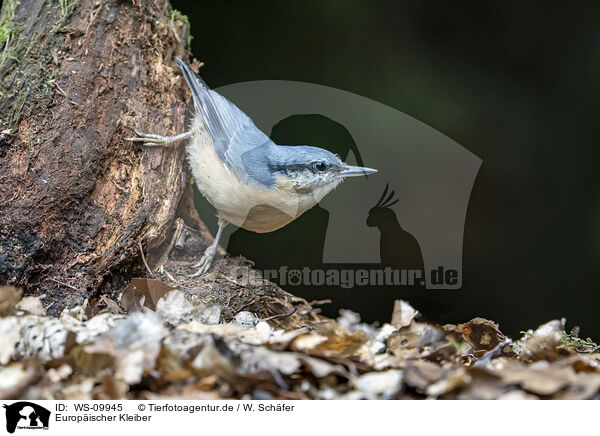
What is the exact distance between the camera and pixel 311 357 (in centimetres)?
129

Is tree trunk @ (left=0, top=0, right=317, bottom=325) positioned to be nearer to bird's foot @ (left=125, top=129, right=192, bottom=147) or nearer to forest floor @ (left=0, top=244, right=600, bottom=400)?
bird's foot @ (left=125, top=129, right=192, bottom=147)

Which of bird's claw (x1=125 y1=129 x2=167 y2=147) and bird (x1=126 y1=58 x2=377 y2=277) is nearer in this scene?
bird's claw (x1=125 y1=129 x2=167 y2=147)

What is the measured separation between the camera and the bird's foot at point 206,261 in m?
2.50

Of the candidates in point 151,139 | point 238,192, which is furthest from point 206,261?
point 151,139

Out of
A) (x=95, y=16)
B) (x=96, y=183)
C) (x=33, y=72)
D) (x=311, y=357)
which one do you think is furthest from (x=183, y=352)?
(x=95, y=16)

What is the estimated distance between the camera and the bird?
106 inches

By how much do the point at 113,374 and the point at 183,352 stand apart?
163 mm

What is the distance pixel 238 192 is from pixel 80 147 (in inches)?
31.9

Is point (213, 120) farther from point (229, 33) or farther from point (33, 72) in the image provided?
point (229, 33)
